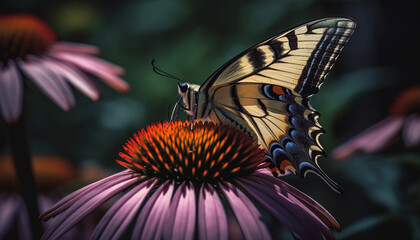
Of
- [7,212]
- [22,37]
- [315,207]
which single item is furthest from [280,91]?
[7,212]

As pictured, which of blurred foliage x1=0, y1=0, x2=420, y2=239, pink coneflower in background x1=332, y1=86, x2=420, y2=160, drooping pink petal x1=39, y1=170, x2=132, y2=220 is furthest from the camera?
blurred foliage x1=0, y1=0, x2=420, y2=239

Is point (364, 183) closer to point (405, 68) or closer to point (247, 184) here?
point (247, 184)

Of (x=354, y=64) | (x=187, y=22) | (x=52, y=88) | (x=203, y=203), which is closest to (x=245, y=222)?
(x=203, y=203)

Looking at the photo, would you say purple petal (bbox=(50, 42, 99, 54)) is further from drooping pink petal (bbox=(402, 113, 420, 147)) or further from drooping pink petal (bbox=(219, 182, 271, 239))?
drooping pink petal (bbox=(402, 113, 420, 147))

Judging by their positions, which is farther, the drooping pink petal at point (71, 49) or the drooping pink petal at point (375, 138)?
the drooping pink petal at point (375, 138)

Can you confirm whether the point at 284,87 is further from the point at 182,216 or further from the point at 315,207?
the point at 182,216

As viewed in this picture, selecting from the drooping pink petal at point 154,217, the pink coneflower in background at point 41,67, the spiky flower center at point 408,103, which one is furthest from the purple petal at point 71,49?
the spiky flower center at point 408,103

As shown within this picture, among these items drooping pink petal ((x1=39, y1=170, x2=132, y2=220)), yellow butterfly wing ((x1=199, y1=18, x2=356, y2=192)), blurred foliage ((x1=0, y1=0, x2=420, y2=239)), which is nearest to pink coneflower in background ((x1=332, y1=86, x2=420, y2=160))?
blurred foliage ((x1=0, y1=0, x2=420, y2=239))

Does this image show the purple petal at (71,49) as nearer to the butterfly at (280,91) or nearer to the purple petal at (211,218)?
the butterfly at (280,91)
